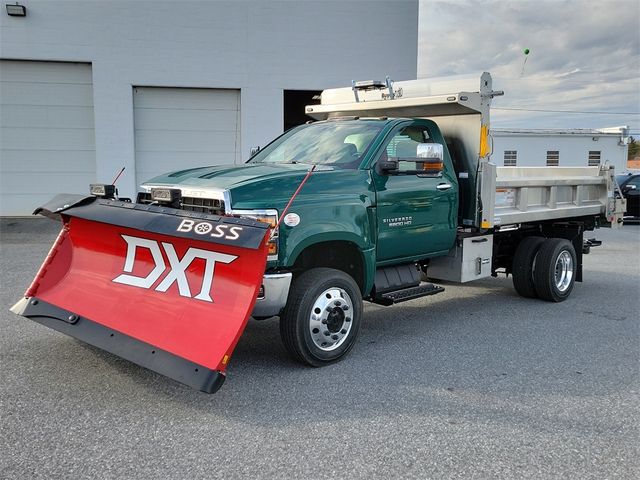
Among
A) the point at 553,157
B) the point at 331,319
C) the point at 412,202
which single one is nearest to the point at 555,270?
the point at 412,202

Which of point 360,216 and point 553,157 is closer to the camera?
point 360,216

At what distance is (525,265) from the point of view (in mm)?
7715

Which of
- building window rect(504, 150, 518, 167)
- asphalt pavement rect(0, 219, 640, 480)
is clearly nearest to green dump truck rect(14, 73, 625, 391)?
asphalt pavement rect(0, 219, 640, 480)

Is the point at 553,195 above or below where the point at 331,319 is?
above

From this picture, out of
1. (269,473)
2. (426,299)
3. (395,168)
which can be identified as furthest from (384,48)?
(269,473)

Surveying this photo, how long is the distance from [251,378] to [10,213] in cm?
1429

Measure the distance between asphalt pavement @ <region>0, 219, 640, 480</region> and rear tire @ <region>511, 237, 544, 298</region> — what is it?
1.31m

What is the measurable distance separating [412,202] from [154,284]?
104 inches

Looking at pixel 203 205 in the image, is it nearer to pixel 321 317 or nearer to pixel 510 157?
pixel 321 317

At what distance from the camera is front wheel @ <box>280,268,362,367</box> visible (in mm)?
4730

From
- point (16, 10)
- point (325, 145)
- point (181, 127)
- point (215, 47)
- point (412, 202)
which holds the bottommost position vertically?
point (412, 202)

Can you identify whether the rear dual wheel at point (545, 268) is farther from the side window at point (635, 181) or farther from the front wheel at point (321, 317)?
the side window at point (635, 181)

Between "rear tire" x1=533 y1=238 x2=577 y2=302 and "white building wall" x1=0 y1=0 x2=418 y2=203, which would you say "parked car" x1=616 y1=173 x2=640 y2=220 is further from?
"rear tire" x1=533 y1=238 x2=577 y2=302

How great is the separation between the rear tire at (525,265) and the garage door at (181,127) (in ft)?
33.2
